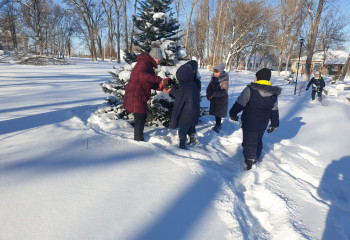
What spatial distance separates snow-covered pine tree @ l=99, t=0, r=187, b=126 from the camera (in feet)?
13.3

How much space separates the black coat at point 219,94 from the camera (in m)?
4.49

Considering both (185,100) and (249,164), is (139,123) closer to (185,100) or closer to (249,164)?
(185,100)

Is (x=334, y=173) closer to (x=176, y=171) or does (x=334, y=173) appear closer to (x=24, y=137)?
(x=176, y=171)

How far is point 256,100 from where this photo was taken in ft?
10.7

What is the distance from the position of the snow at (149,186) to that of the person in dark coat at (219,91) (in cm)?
67

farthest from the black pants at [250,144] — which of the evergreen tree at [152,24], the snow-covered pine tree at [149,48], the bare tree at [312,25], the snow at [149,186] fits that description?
the bare tree at [312,25]

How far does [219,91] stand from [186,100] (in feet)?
4.88

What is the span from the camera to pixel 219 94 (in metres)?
4.46

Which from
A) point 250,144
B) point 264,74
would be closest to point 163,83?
point 264,74

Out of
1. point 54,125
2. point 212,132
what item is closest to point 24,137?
point 54,125

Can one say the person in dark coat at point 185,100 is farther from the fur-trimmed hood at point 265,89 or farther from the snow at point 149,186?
the fur-trimmed hood at point 265,89

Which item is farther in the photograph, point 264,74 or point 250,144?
point 250,144

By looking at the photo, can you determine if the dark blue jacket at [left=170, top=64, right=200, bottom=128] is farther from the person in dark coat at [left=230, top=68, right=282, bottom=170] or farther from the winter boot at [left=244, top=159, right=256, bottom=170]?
the winter boot at [left=244, top=159, right=256, bottom=170]

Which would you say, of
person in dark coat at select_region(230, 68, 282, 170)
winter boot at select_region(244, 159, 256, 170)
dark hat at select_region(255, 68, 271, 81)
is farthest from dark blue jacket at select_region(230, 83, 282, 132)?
winter boot at select_region(244, 159, 256, 170)
